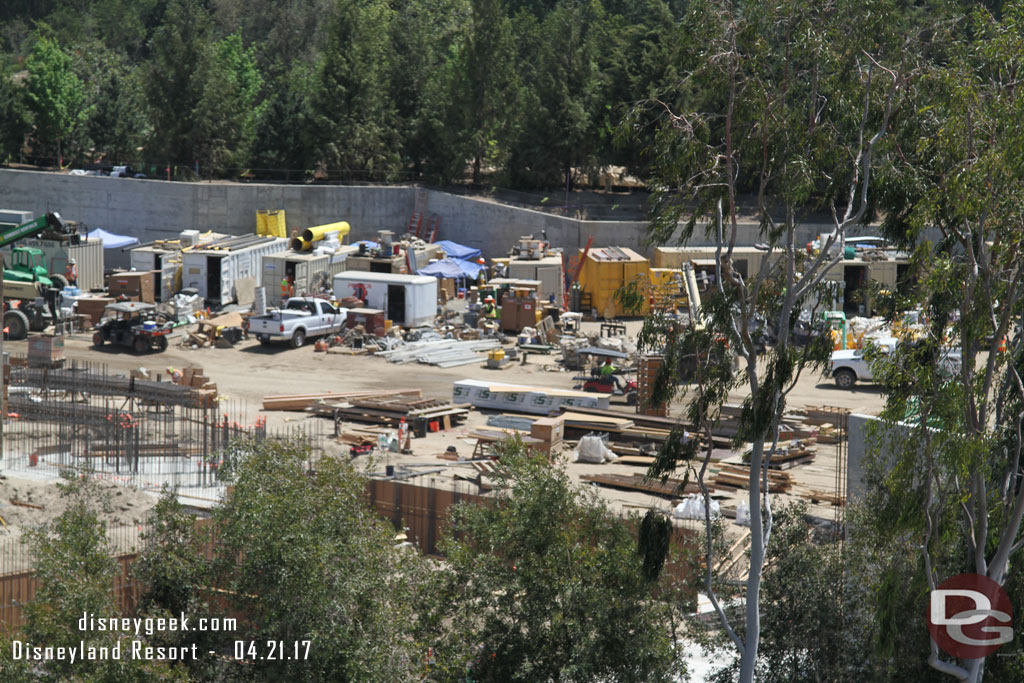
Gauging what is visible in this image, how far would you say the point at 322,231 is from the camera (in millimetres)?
51188

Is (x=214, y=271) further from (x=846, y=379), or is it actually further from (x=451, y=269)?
(x=846, y=379)

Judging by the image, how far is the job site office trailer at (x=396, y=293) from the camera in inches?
1750

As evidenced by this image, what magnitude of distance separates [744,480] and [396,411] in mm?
9694

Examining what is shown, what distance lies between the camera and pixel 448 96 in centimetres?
5888

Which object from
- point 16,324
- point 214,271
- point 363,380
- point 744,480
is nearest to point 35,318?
point 16,324

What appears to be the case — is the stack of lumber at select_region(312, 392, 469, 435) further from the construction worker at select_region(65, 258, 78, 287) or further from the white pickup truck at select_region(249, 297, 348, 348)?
the construction worker at select_region(65, 258, 78, 287)

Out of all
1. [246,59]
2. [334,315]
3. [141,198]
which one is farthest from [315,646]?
[246,59]

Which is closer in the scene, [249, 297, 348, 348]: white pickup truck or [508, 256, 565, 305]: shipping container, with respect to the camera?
[249, 297, 348, 348]: white pickup truck

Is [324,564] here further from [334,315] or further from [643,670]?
[334,315]

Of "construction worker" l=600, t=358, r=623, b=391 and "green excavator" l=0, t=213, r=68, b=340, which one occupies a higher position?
"green excavator" l=0, t=213, r=68, b=340

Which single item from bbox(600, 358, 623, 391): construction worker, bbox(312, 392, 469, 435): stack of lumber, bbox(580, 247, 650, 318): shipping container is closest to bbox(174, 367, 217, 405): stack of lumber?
bbox(312, 392, 469, 435): stack of lumber

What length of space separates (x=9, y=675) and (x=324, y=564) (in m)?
3.61

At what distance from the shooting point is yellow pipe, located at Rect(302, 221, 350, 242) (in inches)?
1955

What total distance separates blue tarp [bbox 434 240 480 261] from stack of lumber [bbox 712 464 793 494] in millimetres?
25340
